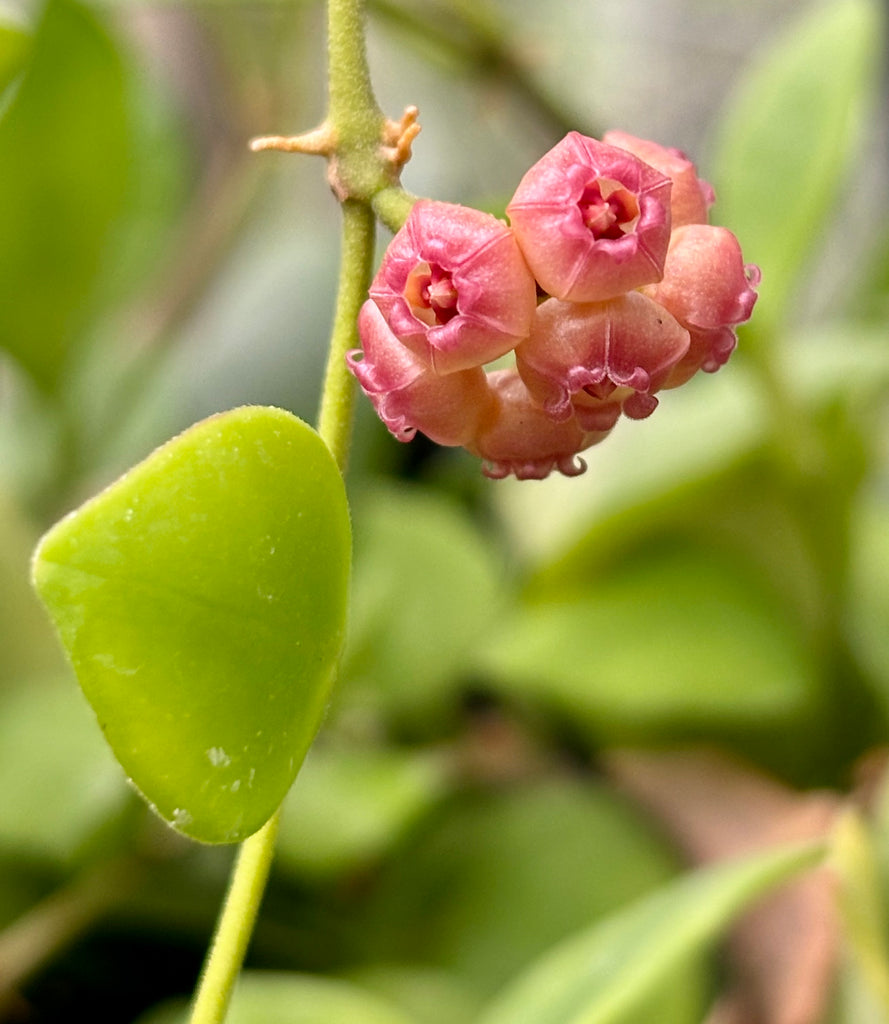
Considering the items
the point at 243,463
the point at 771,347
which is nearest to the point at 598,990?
the point at 243,463

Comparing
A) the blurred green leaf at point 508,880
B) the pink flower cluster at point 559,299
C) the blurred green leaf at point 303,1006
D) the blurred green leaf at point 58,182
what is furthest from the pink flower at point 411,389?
the blurred green leaf at point 58,182

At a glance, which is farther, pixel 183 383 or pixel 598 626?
pixel 183 383

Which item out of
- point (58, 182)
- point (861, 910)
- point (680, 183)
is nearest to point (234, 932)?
Result: point (680, 183)

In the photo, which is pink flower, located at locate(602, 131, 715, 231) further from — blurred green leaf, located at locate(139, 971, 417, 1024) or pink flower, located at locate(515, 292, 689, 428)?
blurred green leaf, located at locate(139, 971, 417, 1024)

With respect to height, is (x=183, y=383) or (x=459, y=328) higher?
(x=459, y=328)

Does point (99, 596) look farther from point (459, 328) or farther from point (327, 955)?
point (327, 955)

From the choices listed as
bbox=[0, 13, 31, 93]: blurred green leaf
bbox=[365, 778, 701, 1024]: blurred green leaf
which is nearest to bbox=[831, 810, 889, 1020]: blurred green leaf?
bbox=[365, 778, 701, 1024]: blurred green leaf
